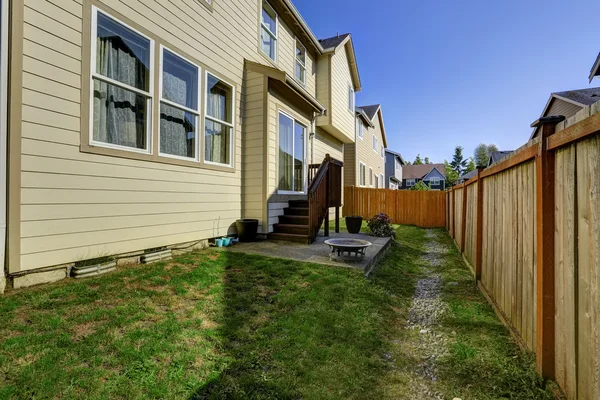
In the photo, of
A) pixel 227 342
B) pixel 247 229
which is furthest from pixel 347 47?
pixel 227 342

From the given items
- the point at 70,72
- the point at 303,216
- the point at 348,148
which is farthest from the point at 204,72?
the point at 348,148

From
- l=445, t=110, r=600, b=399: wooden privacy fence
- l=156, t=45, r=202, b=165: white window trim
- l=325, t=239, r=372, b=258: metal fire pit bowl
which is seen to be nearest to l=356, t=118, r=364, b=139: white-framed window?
l=156, t=45, r=202, b=165: white window trim

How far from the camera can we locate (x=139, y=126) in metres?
4.40

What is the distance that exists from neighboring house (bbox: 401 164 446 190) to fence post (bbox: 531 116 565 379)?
149 feet

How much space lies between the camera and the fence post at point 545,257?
1.94m

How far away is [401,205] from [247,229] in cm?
1068

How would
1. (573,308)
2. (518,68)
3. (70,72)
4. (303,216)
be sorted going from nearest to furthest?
1. (573,308)
2. (70,72)
3. (303,216)
4. (518,68)

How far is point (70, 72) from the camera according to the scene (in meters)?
3.50

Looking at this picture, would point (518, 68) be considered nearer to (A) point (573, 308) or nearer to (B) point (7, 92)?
(A) point (573, 308)

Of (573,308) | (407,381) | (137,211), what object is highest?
(137,211)

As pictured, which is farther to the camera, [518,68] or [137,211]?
[518,68]

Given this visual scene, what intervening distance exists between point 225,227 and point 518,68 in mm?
14918

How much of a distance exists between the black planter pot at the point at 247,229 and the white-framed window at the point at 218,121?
53.5 inches

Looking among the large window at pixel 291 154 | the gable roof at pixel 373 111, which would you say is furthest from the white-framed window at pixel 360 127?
the large window at pixel 291 154
